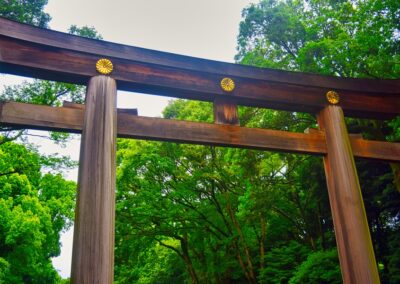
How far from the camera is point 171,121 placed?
509 centimetres

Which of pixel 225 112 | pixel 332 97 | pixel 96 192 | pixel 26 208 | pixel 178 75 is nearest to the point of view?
pixel 96 192

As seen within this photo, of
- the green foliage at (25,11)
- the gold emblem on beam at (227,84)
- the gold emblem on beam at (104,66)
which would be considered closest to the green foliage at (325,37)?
the gold emblem on beam at (227,84)

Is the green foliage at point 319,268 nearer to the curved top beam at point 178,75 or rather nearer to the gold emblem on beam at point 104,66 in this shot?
the curved top beam at point 178,75

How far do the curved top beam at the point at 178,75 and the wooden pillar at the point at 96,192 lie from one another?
1.27 feet

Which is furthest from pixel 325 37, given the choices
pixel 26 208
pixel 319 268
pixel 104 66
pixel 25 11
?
pixel 26 208

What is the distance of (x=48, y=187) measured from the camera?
51.7 ft

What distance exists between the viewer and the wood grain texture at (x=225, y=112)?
5555 millimetres

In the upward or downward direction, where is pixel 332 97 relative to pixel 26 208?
downward

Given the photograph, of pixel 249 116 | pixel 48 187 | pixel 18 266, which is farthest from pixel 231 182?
pixel 18 266

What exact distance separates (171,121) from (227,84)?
1.16 m

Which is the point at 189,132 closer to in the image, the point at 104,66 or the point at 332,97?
the point at 104,66

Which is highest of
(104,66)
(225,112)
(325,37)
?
(325,37)

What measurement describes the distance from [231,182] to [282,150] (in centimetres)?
1010

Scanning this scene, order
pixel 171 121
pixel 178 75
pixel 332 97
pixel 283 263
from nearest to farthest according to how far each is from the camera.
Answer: pixel 171 121 < pixel 178 75 < pixel 332 97 < pixel 283 263
